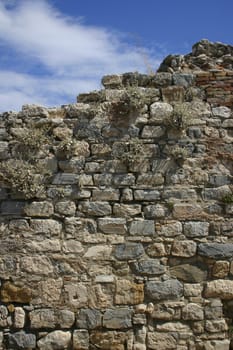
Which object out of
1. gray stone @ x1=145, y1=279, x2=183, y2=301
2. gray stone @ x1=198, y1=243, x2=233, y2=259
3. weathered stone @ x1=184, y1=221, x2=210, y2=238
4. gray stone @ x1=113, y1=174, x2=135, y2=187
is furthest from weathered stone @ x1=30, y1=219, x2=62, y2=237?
gray stone @ x1=198, y1=243, x2=233, y2=259

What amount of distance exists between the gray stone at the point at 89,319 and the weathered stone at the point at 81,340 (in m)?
0.06

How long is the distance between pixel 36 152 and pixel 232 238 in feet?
8.26

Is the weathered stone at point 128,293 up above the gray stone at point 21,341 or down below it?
above

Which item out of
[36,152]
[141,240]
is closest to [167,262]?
[141,240]

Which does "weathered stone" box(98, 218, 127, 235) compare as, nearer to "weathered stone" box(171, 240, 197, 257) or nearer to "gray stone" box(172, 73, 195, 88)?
"weathered stone" box(171, 240, 197, 257)

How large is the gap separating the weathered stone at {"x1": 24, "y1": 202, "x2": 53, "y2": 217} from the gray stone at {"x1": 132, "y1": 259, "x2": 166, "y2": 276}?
117 centimetres

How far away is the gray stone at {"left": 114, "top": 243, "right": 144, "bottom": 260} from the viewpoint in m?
5.13

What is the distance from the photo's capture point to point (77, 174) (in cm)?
532

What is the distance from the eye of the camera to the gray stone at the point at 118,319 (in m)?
5.02

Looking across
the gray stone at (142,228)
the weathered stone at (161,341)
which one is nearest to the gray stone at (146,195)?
the gray stone at (142,228)

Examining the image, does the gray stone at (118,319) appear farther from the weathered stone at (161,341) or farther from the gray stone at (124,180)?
the gray stone at (124,180)

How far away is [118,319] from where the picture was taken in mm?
5027

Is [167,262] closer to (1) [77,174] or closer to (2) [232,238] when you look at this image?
(2) [232,238]

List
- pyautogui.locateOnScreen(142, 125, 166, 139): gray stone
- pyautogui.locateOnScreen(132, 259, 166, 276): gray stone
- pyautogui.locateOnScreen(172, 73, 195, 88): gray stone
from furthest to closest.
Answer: pyautogui.locateOnScreen(172, 73, 195, 88): gray stone → pyautogui.locateOnScreen(142, 125, 166, 139): gray stone → pyautogui.locateOnScreen(132, 259, 166, 276): gray stone
